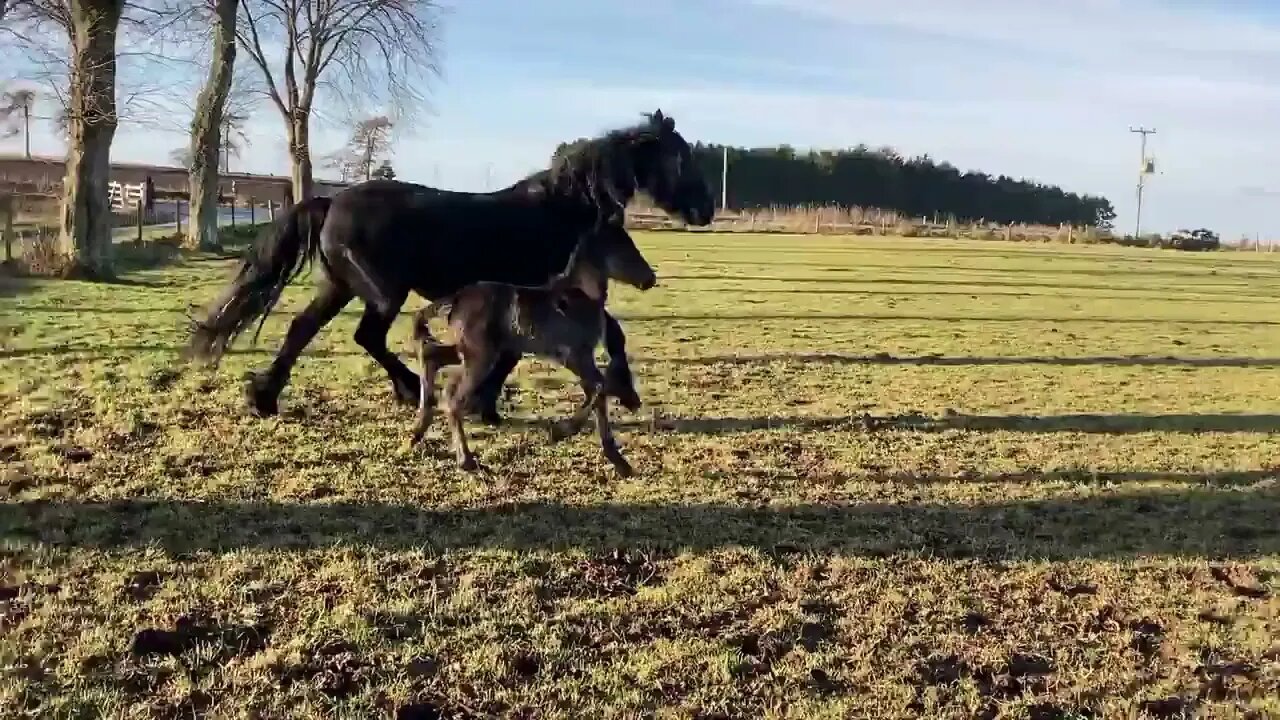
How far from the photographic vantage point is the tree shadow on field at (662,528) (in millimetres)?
4934

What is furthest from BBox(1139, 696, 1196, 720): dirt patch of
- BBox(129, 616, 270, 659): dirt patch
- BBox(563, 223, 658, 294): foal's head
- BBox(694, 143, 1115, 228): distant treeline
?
BBox(694, 143, 1115, 228): distant treeline

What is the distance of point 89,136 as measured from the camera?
17.7m

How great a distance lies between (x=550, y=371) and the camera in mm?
10172

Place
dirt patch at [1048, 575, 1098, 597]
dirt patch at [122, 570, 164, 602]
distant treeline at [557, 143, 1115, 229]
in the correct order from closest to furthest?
1. dirt patch at [122, 570, 164, 602]
2. dirt patch at [1048, 575, 1098, 597]
3. distant treeline at [557, 143, 1115, 229]

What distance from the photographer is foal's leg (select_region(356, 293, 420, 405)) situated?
7570mm

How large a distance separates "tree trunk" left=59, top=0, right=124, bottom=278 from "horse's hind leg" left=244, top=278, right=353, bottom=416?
12.1m

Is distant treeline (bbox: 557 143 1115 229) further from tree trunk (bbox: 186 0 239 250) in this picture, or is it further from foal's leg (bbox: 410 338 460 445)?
foal's leg (bbox: 410 338 460 445)

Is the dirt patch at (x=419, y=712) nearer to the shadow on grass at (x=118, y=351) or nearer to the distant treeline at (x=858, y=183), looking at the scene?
the shadow on grass at (x=118, y=351)

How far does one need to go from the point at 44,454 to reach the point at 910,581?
4.86m

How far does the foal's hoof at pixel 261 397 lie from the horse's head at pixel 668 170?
2.92 m

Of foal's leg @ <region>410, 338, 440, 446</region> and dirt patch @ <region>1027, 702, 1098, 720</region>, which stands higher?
foal's leg @ <region>410, 338, 440, 446</region>

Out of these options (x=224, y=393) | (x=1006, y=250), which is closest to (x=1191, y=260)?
(x=1006, y=250)

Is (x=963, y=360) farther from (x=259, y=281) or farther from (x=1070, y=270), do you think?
(x=1070, y=270)

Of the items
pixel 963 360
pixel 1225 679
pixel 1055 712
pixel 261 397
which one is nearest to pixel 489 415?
pixel 261 397
